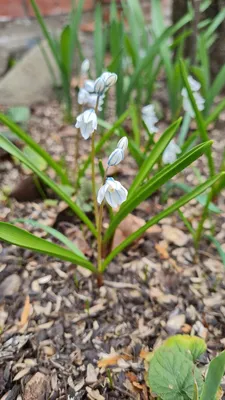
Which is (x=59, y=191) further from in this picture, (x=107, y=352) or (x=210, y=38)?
(x=210, y=38)

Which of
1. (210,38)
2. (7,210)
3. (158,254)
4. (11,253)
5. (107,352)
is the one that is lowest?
(107,352)

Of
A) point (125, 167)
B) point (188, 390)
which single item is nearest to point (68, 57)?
point (125, 167)

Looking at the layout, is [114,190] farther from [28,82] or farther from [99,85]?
[28,82]

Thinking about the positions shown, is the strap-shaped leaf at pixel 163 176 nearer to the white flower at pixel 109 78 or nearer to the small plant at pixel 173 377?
the white flower at pixel 109 78

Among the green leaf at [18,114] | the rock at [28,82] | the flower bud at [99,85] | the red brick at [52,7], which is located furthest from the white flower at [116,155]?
the red brick at [52,7]

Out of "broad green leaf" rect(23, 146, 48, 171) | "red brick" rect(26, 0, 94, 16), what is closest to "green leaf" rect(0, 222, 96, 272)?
"broad green leaf" rect(23, 146, 48, 171)
